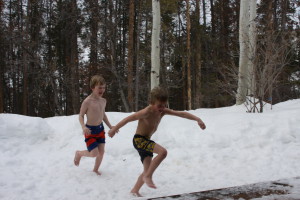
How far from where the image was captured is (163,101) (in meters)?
3.06

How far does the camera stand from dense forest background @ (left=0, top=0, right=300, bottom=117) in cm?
1566

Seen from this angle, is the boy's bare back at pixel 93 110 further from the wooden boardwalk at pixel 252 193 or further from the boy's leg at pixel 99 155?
the wooden boardwalk at pixel 252 193

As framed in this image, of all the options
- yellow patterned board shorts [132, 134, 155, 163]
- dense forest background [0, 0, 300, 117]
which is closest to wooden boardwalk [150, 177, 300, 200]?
yellow patterned board shorts [132, 134, 155, 163]

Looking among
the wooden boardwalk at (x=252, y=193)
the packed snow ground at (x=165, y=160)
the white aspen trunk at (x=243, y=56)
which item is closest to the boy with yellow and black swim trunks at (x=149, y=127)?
the packed snow ground at (x=165, y=160)

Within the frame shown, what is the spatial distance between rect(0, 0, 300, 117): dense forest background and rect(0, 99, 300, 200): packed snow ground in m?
8.18

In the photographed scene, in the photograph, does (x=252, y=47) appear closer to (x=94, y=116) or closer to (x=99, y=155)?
(x=94, y=116)

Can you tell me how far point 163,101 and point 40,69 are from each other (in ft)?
48.0

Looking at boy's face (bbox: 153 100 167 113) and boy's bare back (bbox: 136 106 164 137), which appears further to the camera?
boy's bare back (bbox: 136 106 164 137)

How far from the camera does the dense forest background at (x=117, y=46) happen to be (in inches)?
617

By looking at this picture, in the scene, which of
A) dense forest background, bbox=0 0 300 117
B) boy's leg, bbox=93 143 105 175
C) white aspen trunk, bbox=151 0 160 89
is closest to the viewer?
boy's leg, bbox=93 143 105 175

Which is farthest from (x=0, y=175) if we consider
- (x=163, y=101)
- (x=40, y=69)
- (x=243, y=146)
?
(x=40, y=69)

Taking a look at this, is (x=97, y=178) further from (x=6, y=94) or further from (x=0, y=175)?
(x=6, y=94)

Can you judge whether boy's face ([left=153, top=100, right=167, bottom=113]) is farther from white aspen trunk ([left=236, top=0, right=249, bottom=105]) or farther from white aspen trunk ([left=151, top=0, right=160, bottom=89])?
white aspen trunk ([left=151, top=0, right=160, bottom=89])

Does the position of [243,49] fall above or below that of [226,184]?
above
